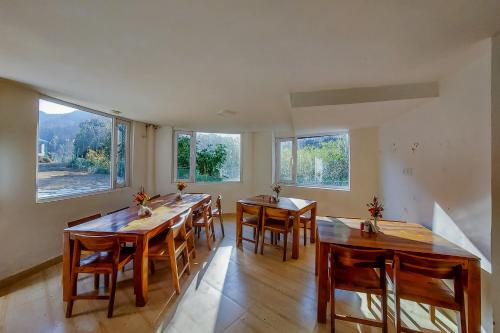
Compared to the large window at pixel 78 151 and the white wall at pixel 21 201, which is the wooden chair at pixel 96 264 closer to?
the white wall at pixel 21 201

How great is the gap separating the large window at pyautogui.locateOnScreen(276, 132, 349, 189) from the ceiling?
2523mm

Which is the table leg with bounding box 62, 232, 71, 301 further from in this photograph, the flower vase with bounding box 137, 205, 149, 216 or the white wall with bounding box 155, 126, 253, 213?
the white wall with bounding box 155, 126, 253, 213

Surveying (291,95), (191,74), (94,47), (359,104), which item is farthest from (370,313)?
(94,47)

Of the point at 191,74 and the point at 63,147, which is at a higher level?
the point at 191,74

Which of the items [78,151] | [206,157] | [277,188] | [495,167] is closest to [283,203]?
[277,188]

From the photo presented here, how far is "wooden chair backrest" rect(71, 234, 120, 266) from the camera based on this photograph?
1844 millimetres

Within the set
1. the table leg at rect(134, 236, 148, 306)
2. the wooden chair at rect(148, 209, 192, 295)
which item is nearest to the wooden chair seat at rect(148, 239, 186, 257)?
the wooden chair at rect(148, 209, 192, 295)

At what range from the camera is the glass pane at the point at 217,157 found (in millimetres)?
5328

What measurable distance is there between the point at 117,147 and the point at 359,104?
13.6 feet

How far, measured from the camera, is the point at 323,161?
15.9 feet

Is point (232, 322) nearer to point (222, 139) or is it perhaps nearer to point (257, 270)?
point (257, 270)

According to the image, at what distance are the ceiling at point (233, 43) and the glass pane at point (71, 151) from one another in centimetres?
62

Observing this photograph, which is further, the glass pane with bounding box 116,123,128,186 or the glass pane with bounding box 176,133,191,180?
the glass pane with bounding box 176,133,191,180

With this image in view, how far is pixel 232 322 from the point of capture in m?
1.79
